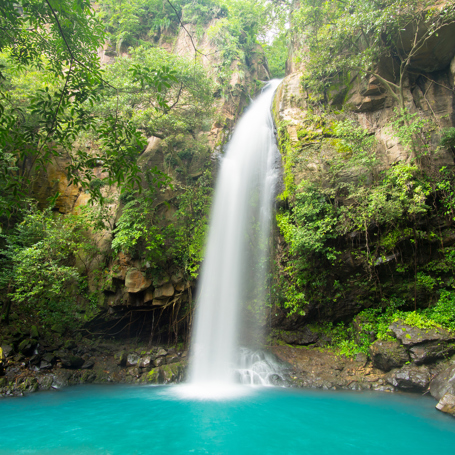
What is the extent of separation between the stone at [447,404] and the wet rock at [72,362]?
1061 centimetres

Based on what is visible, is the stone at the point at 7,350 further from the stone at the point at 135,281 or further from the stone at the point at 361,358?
the stone at the point at 361,358

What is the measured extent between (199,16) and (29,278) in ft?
67.5

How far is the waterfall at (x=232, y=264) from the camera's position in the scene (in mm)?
10633

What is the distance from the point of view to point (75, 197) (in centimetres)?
1375

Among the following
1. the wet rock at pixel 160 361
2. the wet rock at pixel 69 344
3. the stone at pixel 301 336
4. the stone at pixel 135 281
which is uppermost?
the stone at pixel 135 281

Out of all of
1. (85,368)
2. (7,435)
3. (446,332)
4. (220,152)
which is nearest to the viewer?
(7,435)

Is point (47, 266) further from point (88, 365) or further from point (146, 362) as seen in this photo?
point (146, 362)

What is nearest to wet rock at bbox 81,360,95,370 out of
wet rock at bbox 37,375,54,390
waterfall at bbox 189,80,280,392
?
wet rock at bbox 37,375,54,390

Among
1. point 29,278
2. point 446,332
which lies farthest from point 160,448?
point 446,332

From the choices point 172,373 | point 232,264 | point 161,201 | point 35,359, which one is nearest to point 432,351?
point 232,264

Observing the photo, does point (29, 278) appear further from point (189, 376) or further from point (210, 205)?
point (210, 205)

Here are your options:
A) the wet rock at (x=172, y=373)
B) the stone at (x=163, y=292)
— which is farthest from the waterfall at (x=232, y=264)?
the stone at (x=163, y=292)

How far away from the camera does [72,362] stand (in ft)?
32.1

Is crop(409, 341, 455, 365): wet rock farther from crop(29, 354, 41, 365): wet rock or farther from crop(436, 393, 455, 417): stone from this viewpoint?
crop(29, 354, 41, 365): wet rock
